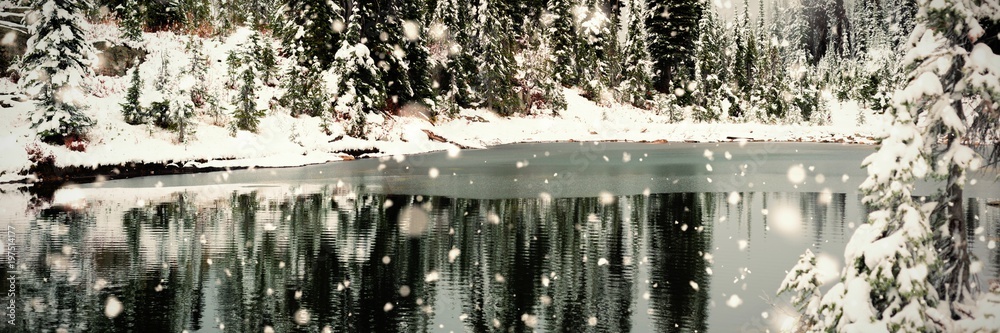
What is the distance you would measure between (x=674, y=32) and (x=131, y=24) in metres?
50.9

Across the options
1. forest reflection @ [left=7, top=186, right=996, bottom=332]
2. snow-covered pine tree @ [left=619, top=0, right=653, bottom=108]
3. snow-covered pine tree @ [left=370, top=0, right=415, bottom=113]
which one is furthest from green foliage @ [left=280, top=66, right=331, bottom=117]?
snow-covered pine tree @ [left=619, top=0, right=653, bottom=108]

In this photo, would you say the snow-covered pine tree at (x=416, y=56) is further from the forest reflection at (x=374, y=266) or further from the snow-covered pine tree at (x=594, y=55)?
the forest reflection at (x=374, y=266)

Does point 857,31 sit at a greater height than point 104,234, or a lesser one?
greater

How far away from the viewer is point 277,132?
39.3 m

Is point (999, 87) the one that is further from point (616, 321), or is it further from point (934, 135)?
point (616, 321)

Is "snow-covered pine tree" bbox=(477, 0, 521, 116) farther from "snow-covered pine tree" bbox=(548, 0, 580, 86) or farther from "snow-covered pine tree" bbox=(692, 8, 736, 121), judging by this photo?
"snow-covered pine tree" bbox=(692, 8, 736, 121)

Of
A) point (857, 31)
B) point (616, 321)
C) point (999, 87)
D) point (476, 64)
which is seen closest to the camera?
point (999, 87)

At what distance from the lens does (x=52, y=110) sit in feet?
93.3

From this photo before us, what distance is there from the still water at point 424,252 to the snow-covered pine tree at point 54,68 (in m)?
4.81

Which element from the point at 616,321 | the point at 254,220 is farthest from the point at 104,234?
the point at 616,321

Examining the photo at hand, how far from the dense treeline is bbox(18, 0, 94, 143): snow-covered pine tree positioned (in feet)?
0.53

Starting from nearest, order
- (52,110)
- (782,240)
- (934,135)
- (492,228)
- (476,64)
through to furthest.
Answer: (934,135) → (782,240) → (492,228) → (52,110) → (476,64)

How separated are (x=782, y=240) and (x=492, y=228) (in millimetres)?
6028

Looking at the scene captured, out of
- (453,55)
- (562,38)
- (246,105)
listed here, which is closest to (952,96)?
(246,105)
